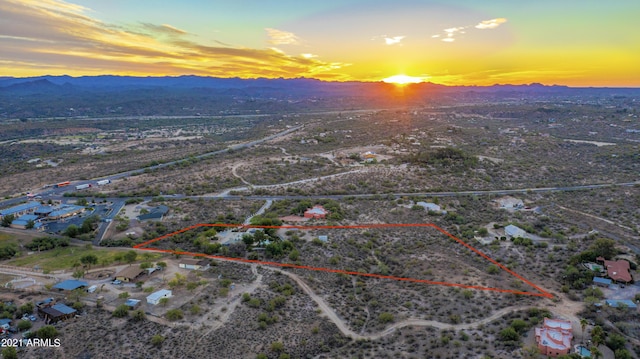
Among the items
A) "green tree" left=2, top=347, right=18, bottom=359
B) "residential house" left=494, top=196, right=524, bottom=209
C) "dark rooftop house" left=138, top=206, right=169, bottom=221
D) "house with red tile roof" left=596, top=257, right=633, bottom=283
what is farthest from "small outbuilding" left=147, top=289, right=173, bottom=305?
"residential house" left=494, top=196, right=524, bottom=209

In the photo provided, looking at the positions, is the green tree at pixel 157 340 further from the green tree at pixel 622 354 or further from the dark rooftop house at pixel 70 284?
the green tree at pixel 622 354

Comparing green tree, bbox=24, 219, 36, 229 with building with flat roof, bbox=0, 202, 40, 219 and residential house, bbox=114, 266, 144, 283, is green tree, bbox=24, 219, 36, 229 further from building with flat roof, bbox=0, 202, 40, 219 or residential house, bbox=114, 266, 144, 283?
residential house, bbox=114, 266, 144, 283

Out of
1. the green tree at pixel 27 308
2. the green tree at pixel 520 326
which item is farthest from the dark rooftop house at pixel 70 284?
the green tree at pixel 520 326

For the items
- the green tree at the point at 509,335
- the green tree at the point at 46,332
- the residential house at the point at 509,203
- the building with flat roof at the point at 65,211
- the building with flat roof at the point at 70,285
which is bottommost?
the residential house at the point at 509,203

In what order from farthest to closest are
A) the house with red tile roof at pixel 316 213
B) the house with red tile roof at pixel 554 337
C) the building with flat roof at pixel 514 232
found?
the house with red tile roof at pixel 316 213, the building with flat roof at pixel 514 232, the house with red tile roof at pixel 554 337

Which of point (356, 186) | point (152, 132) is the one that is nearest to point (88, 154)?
point (152, 132)
